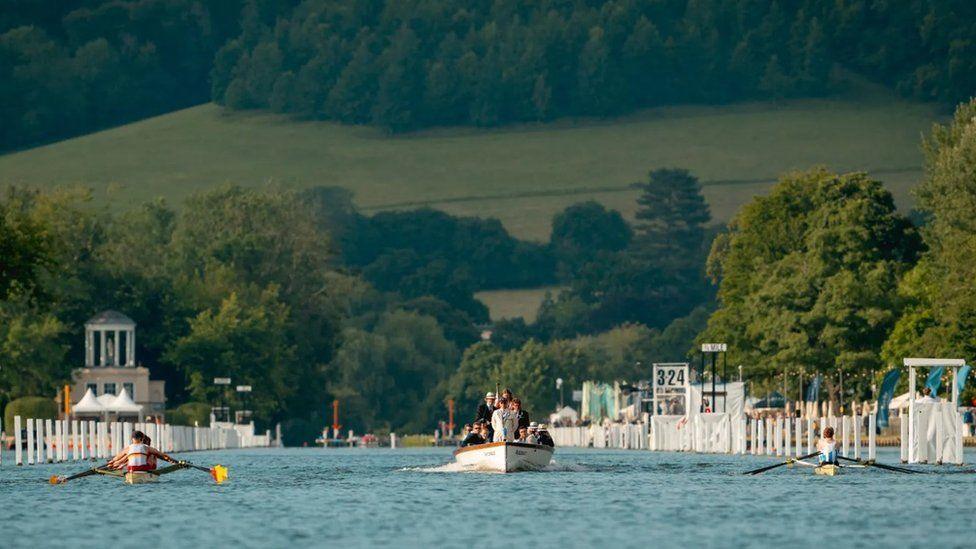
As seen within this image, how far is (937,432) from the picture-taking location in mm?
74000

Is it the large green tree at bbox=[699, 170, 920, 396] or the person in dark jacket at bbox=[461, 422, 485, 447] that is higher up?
the large green tree at bbox=[699, 170, 920, 396]

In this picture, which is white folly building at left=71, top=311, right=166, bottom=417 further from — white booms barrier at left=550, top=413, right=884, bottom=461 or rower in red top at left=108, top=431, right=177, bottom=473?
rower in red top at left=108, top=431, right=177, bottom=473

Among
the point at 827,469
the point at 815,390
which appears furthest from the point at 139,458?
the point at 815,390

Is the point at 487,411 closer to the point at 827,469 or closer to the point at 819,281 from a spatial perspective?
the point at 827,469

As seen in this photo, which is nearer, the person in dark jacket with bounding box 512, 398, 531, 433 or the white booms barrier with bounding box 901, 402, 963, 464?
the person in dark jacket with bounding box 512, 398, 531, 433

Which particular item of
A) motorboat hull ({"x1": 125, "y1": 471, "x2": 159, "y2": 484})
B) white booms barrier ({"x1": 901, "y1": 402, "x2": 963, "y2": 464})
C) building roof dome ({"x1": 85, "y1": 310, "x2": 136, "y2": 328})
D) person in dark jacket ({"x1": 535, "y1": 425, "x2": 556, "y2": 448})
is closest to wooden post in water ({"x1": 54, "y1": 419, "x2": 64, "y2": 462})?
motorboat hull ({"x1": 125, "y1": 471, "x2": 159, "y2": 484})

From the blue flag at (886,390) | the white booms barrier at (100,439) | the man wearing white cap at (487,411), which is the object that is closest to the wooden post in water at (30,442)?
the white booms barrier at (100,439)

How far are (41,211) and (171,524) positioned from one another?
132m

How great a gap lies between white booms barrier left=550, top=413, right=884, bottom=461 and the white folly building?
44.1 m

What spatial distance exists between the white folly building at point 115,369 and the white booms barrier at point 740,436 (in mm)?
44113

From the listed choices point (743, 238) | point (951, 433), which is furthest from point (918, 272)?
point (951, 433)

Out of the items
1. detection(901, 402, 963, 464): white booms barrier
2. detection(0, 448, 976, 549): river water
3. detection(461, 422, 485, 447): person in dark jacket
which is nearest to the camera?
detection(0, 448, 976, 549): river water

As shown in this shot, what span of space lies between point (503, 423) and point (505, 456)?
2127 millimetres

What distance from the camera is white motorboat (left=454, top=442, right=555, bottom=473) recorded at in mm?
70875
